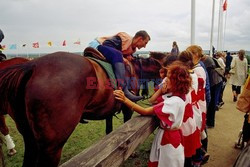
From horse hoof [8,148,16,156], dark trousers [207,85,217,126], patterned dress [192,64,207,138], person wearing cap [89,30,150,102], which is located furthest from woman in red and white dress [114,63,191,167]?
dark trousers [207,85,217,126]

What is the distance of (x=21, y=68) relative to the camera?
2.07 metres

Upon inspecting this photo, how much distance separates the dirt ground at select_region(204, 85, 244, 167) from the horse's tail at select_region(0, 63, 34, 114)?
290 centimetres

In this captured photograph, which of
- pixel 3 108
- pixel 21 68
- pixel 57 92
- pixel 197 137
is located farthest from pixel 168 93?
pixel 3 108

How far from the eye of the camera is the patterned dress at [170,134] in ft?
6.56

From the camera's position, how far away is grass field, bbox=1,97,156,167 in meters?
3.44

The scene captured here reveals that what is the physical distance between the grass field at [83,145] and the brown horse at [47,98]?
5.00ft

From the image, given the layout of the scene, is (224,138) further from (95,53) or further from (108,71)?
(95,53)

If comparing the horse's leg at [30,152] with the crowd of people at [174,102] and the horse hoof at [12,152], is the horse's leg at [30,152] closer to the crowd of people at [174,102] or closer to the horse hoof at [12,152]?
the crowd of people at [174,102]

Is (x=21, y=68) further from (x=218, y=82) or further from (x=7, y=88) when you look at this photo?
(x=218, y=82)

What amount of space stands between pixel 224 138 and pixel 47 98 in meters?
4.03

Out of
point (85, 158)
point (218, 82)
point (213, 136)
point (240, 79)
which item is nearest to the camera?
point (85, 158)

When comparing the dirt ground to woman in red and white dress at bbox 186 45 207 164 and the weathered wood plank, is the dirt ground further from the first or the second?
the weathered wood plank

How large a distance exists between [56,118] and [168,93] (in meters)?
1.13

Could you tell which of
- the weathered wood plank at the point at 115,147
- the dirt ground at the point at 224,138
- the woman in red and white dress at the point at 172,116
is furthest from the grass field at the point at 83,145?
the weathered wood plank at the point at 115,147
